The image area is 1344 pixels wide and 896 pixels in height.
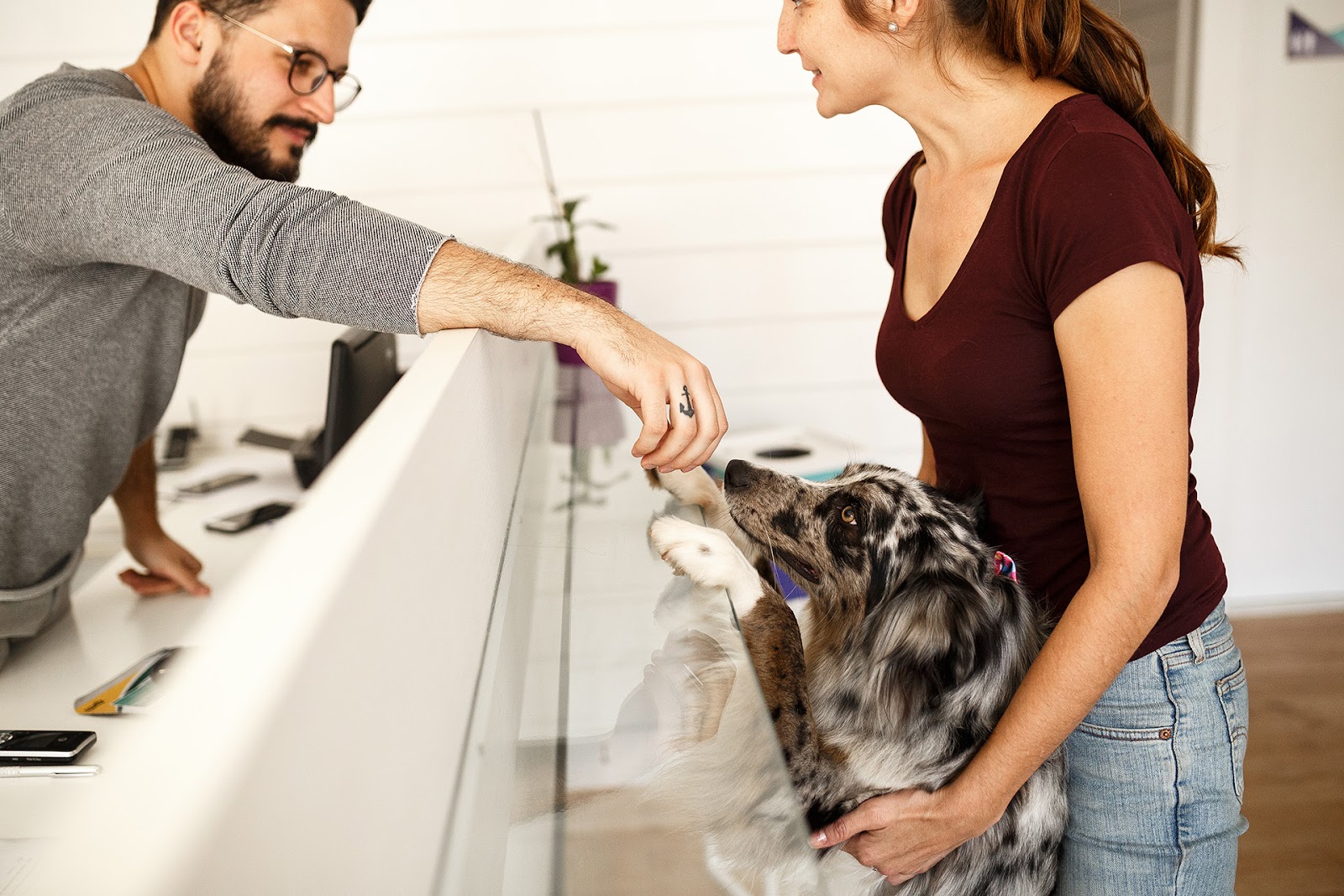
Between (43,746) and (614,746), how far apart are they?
91 cm

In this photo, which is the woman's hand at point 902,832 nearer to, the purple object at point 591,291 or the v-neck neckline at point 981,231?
Result: the v-neck neckline at point 981,231

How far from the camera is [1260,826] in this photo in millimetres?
2326

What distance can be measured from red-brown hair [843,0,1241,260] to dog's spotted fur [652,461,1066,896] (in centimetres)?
49

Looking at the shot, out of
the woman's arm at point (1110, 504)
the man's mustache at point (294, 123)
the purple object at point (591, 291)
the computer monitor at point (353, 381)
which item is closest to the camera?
the woman's arm at point (1110, 504)

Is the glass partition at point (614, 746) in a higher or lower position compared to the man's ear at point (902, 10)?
lower

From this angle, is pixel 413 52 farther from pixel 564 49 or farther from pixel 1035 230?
pixel 1035 230

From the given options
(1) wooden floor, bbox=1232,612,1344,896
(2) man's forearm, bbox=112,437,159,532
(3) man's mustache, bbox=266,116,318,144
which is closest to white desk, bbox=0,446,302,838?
(2) man's forearm, bbox=112,437,159,532

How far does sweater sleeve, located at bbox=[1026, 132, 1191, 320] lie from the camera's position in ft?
3.03

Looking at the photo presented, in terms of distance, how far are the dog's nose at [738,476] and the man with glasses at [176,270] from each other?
0.35 meters

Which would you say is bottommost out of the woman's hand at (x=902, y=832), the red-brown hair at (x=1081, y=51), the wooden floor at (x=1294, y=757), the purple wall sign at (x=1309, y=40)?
the wooden floor at (x=1294, y=757)

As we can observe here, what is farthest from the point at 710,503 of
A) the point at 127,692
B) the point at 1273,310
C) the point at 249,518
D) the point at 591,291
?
the point at 1273,310

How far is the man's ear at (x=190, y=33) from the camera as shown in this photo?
63.0 inches

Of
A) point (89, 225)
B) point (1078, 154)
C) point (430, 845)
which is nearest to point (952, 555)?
point (1078, 154)

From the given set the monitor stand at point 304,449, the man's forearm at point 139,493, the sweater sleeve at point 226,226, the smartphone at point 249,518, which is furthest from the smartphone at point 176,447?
the sweater sleeve at point 226,226
